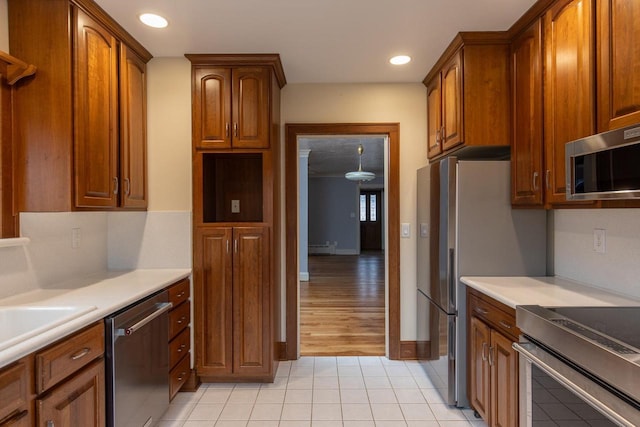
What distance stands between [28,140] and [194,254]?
119 cm

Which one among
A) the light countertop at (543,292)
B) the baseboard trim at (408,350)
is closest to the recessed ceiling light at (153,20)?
the light countertop at (543,292)

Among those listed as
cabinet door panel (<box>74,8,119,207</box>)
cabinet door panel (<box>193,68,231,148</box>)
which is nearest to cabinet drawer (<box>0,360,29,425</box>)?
cabinet door panel (<box>74,8,119,207</box>)

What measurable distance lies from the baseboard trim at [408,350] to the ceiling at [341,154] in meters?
2.39

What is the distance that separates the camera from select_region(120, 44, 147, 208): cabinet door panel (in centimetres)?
236

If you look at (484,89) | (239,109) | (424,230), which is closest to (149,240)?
(239,109)

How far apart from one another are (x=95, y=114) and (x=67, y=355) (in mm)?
1304

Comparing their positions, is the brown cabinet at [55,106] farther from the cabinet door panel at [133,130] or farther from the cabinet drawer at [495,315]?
the cabinet drawer at [495,315]

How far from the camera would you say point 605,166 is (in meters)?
1.45

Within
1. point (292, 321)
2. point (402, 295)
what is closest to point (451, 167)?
point (402, 295)

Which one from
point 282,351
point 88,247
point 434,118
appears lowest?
point 282,351

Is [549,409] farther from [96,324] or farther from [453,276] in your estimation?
[96,324]

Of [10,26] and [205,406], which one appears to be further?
[205,406]

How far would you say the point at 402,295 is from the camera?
126 inches

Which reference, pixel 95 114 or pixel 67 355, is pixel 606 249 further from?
pixel 95 114
